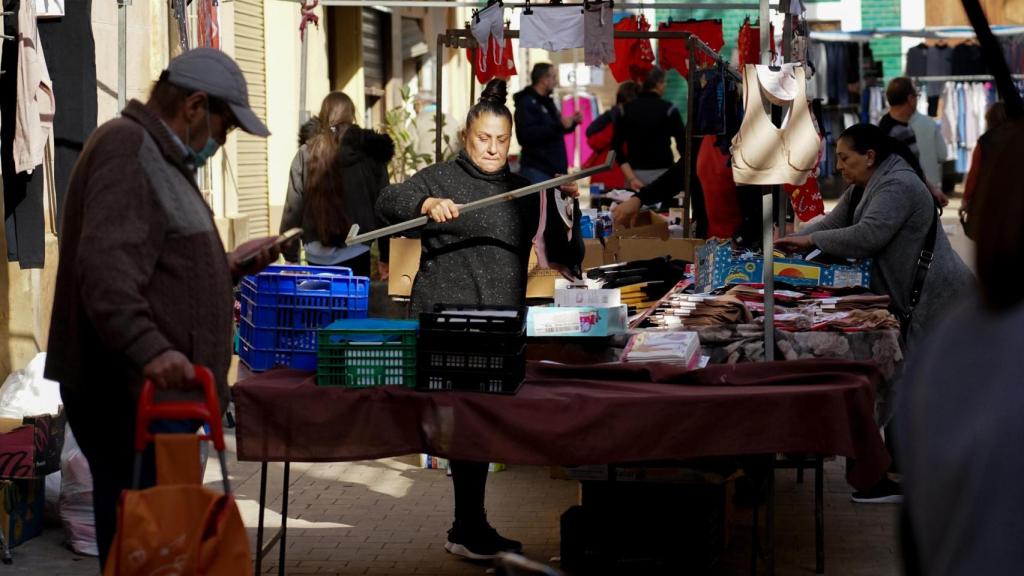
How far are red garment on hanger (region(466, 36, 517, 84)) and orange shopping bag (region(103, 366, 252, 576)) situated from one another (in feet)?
22.9

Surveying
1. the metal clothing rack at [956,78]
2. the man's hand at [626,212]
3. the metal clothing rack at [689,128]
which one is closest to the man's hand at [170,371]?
the metal clothing rack at [689,128]

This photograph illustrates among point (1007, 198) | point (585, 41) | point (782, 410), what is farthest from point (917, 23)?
point (1007, 198)

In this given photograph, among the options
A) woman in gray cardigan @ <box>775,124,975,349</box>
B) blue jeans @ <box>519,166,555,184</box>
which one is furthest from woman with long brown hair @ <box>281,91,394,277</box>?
blue jeans @ <box>519,166,555,184</box>

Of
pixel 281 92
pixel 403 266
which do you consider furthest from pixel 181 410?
pixel 281 92

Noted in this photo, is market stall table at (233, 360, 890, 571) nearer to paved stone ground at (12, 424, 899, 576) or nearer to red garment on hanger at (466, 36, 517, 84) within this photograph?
paved stone ground at (12, 424, 899, 576)

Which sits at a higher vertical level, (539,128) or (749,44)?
(749,44)

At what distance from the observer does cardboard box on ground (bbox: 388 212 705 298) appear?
779cm

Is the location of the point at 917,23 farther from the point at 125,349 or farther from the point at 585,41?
Answer: the point at 125,349

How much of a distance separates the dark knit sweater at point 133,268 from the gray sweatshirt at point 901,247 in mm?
3459

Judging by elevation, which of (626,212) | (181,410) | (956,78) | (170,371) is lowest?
(181,410)

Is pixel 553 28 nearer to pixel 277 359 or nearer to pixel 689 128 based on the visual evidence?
pixel 689 128

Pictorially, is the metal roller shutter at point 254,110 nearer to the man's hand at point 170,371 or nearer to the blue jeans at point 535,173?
the blue jeans at point 535,173

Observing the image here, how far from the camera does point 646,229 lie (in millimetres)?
9641

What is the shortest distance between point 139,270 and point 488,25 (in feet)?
21.3
